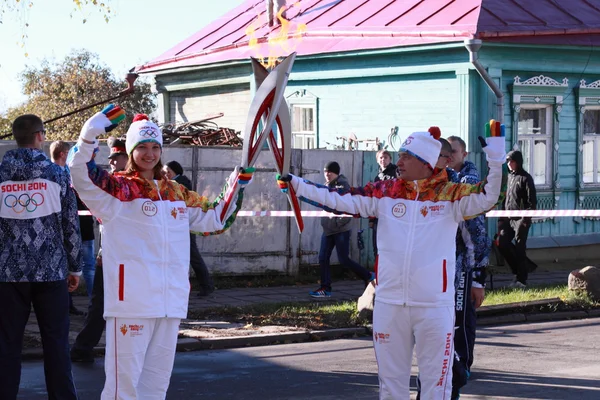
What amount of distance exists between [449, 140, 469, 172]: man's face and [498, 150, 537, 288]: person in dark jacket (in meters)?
6.66

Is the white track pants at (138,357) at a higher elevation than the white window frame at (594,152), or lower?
lower

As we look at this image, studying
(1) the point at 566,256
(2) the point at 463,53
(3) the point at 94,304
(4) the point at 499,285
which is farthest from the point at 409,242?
(1) the point at 566,256

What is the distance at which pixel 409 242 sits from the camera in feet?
18.1

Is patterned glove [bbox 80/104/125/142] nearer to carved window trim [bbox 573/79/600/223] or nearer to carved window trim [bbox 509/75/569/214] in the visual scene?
carved window trim [bbox 509/75/569/214]

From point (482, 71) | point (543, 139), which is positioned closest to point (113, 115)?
point (482, 71)

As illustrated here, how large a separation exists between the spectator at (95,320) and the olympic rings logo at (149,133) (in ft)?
9.57

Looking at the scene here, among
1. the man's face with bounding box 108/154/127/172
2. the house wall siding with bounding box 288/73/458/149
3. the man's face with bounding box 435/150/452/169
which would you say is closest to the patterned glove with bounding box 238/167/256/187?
the man's face with bounding box 435/150/452/169

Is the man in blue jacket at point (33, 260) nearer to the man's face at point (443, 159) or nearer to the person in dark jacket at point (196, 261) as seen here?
the man's face at point (443, 159)

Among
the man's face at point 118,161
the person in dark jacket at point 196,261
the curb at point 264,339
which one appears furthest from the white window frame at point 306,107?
the man's face at point 118,161

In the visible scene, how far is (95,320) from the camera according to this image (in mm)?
8500

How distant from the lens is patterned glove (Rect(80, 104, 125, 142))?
4820 mm

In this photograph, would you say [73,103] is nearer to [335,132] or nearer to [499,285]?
[335,132]

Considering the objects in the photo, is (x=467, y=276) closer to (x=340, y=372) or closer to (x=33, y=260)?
(x=340, y=372)

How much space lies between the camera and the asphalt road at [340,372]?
7547 millimetres
